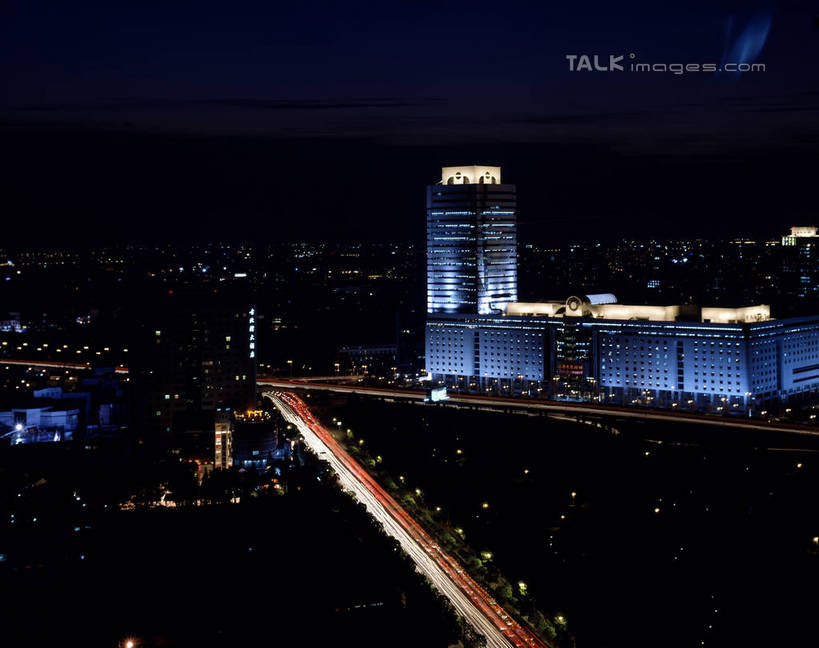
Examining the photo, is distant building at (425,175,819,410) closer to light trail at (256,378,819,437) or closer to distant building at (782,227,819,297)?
light trail at (256,378,819,437)

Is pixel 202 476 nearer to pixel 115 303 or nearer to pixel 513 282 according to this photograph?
→ pixel 513 282

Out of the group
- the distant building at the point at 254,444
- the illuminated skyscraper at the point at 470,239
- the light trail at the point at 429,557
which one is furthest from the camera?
the illuminated skyscraper at the point at 470,239

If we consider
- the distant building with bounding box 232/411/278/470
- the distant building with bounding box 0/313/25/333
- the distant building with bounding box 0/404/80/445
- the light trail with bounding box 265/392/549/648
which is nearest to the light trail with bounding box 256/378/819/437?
the light trail with bounding box 265/392/549/648

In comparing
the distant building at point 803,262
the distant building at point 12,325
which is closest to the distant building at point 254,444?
the distant building at point 12,325

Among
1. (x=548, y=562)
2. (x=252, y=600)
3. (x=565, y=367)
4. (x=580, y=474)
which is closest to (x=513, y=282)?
(x=565, y=367)

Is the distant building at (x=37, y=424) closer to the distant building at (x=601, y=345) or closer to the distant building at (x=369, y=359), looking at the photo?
the distant building at (x=601, y=345)

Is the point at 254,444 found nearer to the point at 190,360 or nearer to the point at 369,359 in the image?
the point at 190,360

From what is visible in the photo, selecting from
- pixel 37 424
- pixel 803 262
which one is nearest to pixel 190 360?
pixel 37 424
